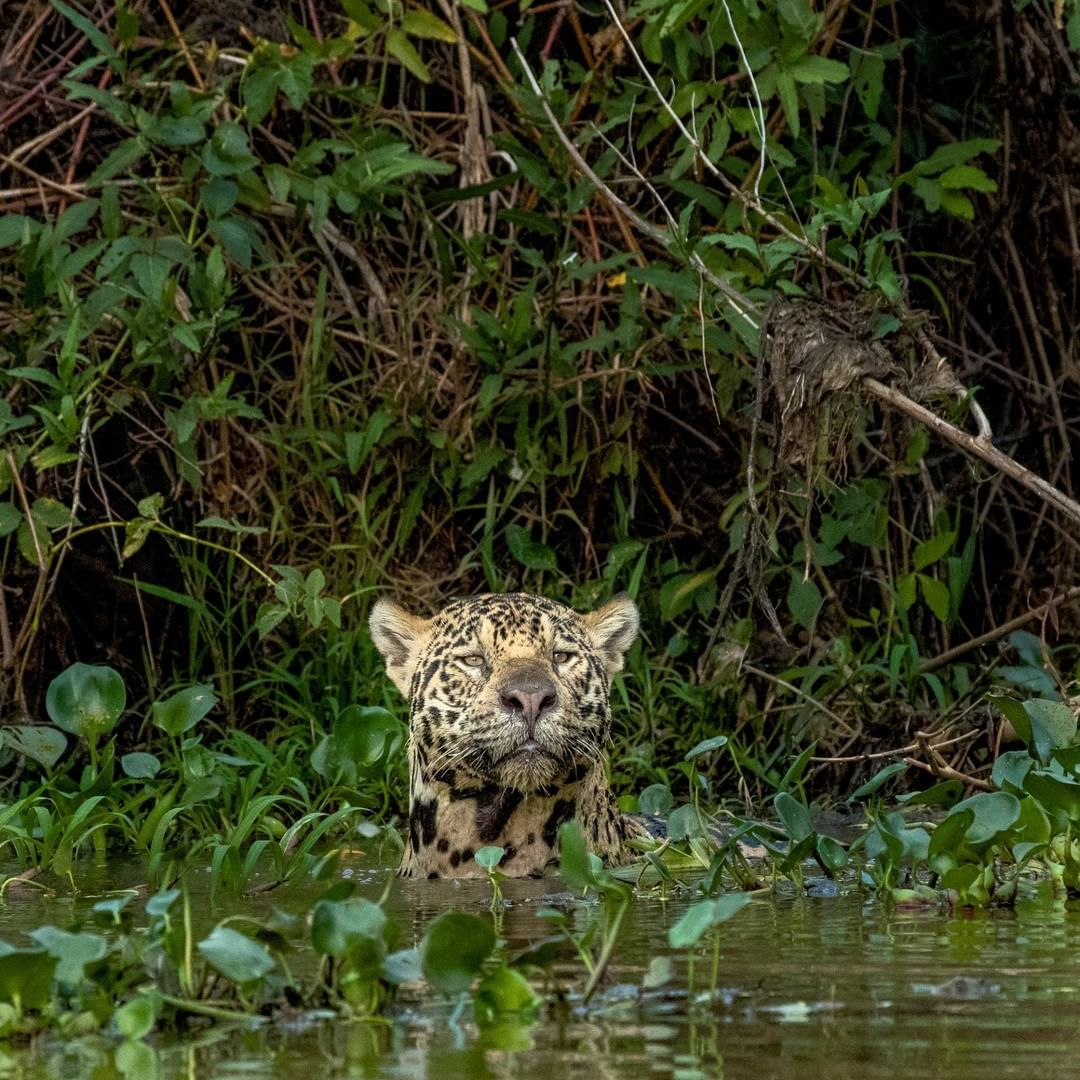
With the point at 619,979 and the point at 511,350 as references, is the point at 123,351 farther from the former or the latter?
the point at 619,979

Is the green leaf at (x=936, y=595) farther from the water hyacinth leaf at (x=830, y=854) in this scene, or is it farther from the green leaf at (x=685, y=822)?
A: the water hyacinth leaf at (x=830, y=854)

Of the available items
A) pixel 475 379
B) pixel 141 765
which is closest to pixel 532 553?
pixel 475 379

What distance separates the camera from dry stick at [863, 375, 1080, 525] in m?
6.40

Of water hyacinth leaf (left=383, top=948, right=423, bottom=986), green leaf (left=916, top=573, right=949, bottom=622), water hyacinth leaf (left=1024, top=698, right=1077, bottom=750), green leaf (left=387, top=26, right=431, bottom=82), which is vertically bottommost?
water hyacinth leaf (left=383, top=948, right=423, bottom=986)

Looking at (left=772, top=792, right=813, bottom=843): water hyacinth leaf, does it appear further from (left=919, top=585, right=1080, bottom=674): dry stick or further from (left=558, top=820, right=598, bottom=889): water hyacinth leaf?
(left=919, top=585, right=1080, bottom=674): dry stick

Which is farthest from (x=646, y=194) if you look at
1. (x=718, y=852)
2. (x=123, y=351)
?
(x=718, y=852)

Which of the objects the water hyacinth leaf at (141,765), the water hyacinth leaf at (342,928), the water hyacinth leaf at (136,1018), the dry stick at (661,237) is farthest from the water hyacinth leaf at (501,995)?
the dry stick at (661,237)

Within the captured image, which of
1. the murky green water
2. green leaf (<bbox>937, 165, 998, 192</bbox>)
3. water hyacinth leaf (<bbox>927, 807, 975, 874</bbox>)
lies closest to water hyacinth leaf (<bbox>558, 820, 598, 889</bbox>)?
the murky green water

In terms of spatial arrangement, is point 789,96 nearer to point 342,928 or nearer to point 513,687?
→ point 513,687

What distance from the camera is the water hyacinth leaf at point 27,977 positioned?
3.46m

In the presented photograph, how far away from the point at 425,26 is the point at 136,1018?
5306mm

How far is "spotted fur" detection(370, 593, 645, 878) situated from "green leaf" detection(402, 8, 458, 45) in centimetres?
258

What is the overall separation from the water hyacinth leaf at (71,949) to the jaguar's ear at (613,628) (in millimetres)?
3214

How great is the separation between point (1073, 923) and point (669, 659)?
3.30 meters
